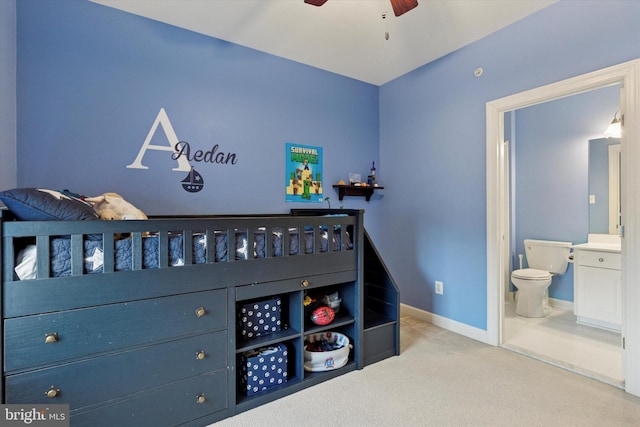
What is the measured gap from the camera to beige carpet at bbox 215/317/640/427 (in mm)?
1587

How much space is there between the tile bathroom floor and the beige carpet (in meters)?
0.12

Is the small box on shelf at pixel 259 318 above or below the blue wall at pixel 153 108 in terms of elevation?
below

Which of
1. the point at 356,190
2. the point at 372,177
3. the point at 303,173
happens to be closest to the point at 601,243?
the point at 372,177

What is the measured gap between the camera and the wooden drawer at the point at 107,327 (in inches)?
47.6

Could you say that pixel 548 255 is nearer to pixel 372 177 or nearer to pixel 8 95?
pixel 372 177

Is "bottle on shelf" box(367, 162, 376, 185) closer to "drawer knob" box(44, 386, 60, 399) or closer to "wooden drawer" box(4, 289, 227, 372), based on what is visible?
"wooden drawer" box(4, 289, 227, 372)

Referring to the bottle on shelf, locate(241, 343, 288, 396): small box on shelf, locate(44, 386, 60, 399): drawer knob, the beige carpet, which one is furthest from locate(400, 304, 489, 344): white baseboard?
locate(44, 386, 60, 399): drawer knob

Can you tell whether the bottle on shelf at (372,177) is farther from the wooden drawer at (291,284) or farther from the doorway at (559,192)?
the doorway at (559,192)

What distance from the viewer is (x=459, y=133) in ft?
8.94

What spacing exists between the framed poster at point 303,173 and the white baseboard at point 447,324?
1499 millimetres

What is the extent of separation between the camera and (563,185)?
3.36 meters

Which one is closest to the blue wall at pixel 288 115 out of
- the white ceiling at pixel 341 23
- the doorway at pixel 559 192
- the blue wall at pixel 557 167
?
the white ceiling at pixel 341 23

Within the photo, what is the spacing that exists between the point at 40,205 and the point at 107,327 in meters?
0.58

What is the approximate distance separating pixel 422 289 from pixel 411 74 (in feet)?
7.21
